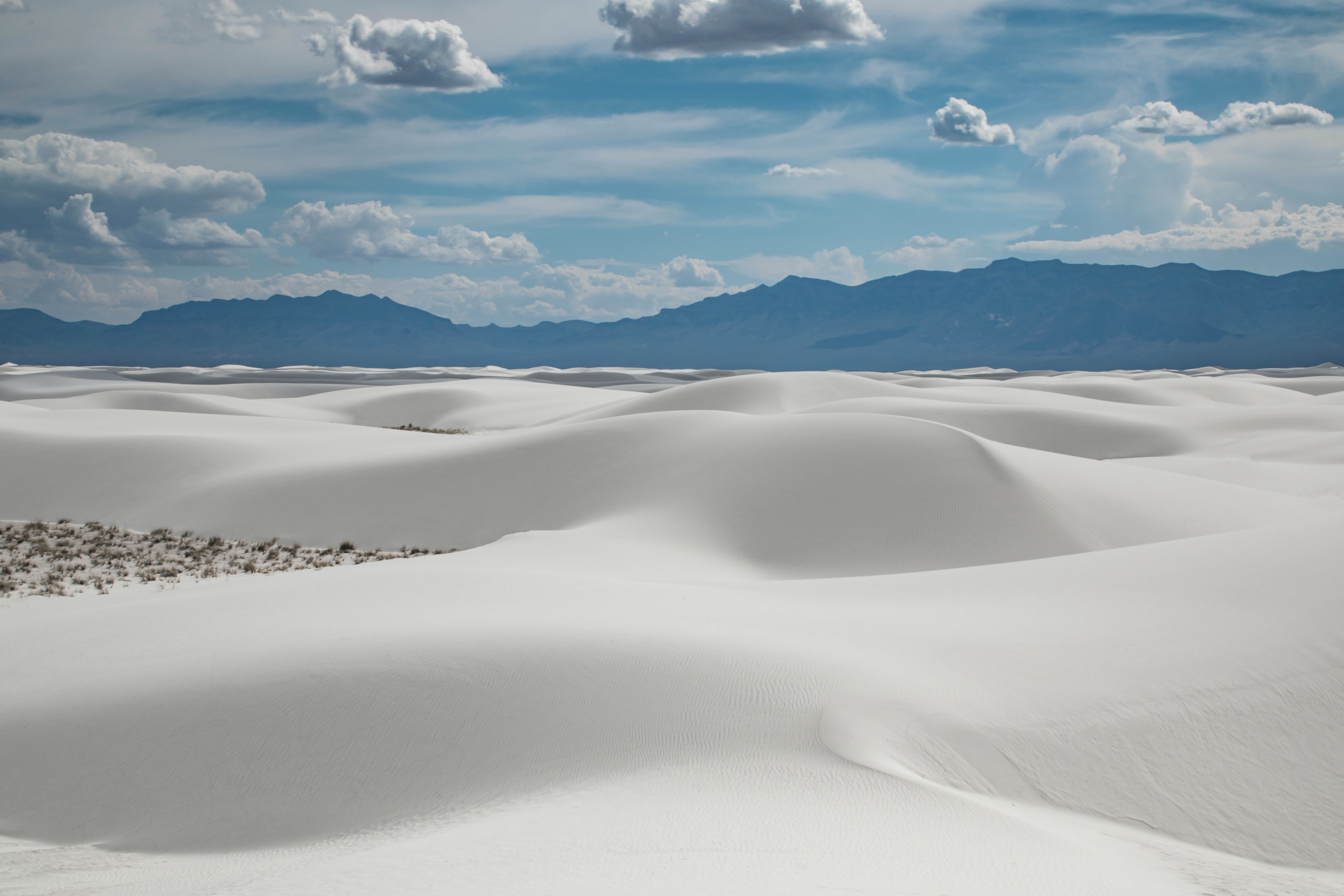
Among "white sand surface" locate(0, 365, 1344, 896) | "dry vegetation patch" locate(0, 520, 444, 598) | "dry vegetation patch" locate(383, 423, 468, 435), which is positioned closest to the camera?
"white sand surface" locate(0, 365, 1344, 896)

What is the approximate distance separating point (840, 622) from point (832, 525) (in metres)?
9.97

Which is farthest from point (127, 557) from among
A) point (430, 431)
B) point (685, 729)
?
point (430, 431)

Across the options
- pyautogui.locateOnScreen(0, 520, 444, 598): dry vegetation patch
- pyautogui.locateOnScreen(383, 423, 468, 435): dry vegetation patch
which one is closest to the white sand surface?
pyautogui.locateOnScreen(0, 520, 444, 598): dry vegetation patch

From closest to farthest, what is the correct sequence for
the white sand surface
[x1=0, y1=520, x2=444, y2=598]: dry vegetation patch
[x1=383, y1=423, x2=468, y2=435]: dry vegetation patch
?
1. the white sand surface
2. [x1=0, y1=520, x2=444, y2=598]: dry vegetation patch
3. [x1=383, y1=423, x2=468, y2=435]: dry vegetation patch

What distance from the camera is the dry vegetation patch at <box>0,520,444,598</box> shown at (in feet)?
54.7

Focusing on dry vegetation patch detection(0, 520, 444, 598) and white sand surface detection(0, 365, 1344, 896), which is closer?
white sand surface detection(0, 365, 1344, 896)

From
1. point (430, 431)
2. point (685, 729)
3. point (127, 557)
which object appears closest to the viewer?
point (685, 729)

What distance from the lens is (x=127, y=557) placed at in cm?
1880

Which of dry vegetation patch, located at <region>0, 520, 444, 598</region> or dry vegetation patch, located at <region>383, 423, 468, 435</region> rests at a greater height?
dry vegetation patch, located at <region>383, 423, 468, 435</region>

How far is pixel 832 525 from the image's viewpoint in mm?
19750

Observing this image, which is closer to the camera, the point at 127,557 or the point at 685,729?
the point at 685,729

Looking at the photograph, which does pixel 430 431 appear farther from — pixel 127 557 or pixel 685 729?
pixel 685 729

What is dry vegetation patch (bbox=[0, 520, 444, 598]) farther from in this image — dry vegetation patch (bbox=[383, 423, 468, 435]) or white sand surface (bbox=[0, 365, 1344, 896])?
dry vegetation patch (bbox=[383, 423, 468, 435])

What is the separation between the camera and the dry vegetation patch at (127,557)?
16.7m
